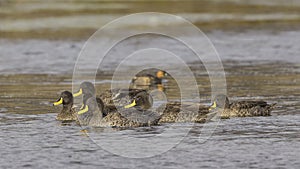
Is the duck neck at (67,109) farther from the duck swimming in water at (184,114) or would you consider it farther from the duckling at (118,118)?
the duck swimming in water at (184,114)

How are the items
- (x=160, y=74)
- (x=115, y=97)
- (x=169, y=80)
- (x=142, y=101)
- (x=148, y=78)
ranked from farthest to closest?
(x=169, y=80), (x=160, y=74), (x=148, y=78), (x=115, y=97), (x=142, y=101)

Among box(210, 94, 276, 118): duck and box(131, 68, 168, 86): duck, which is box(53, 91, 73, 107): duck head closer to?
box(210, 94, 276, 118): duck

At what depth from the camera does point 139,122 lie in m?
12.0

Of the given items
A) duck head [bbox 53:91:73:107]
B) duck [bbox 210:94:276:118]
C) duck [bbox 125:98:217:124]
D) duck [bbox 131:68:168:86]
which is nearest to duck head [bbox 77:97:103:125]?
duck head [bbox 53:91:73:107]

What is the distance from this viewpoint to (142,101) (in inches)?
518

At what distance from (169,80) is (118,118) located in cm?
602

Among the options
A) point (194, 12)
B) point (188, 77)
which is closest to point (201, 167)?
point (188, 77)

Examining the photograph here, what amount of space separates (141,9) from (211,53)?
13267 millimetres

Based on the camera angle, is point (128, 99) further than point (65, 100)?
Yes

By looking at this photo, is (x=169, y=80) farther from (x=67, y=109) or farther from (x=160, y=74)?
(x=67, y=109)

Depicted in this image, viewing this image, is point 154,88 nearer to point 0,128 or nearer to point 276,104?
point 276,104

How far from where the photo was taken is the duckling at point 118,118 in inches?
473

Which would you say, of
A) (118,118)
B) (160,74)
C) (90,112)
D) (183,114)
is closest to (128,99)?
(90,112)

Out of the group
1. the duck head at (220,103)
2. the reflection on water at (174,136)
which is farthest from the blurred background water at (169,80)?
the duck head at (220,103)
